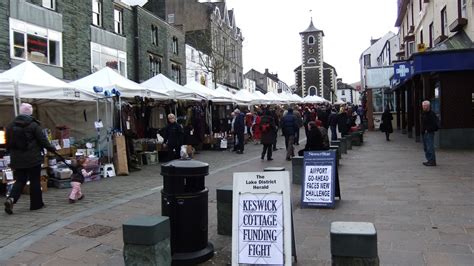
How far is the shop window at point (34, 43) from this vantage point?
19703mm

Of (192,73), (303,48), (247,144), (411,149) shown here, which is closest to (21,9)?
(247,144)

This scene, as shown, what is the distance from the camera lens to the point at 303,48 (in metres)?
87.1

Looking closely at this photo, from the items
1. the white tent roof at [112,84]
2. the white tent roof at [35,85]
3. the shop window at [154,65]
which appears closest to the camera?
the white tent roof at [35,85]

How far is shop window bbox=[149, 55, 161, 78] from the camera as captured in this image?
3231cm

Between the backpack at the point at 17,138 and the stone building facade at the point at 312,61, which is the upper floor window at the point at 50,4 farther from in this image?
the stone building facade at the point at 312,61

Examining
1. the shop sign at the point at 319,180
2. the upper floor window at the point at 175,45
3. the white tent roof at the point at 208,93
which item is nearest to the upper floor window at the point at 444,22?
the white tent roof at the point at 208,93

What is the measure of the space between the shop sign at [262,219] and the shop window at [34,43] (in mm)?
18037

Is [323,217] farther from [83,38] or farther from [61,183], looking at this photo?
[83,38]

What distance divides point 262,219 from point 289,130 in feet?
34.4

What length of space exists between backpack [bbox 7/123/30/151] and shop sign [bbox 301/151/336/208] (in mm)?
4823

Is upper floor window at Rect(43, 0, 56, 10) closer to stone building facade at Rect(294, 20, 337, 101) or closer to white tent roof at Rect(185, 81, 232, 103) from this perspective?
white tent roof at Rect(185, 81, 232, 103)

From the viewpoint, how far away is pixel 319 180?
765 cm

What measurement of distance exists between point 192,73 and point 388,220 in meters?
35.6

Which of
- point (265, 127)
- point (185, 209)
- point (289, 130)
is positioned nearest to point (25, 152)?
point (185, 209)
